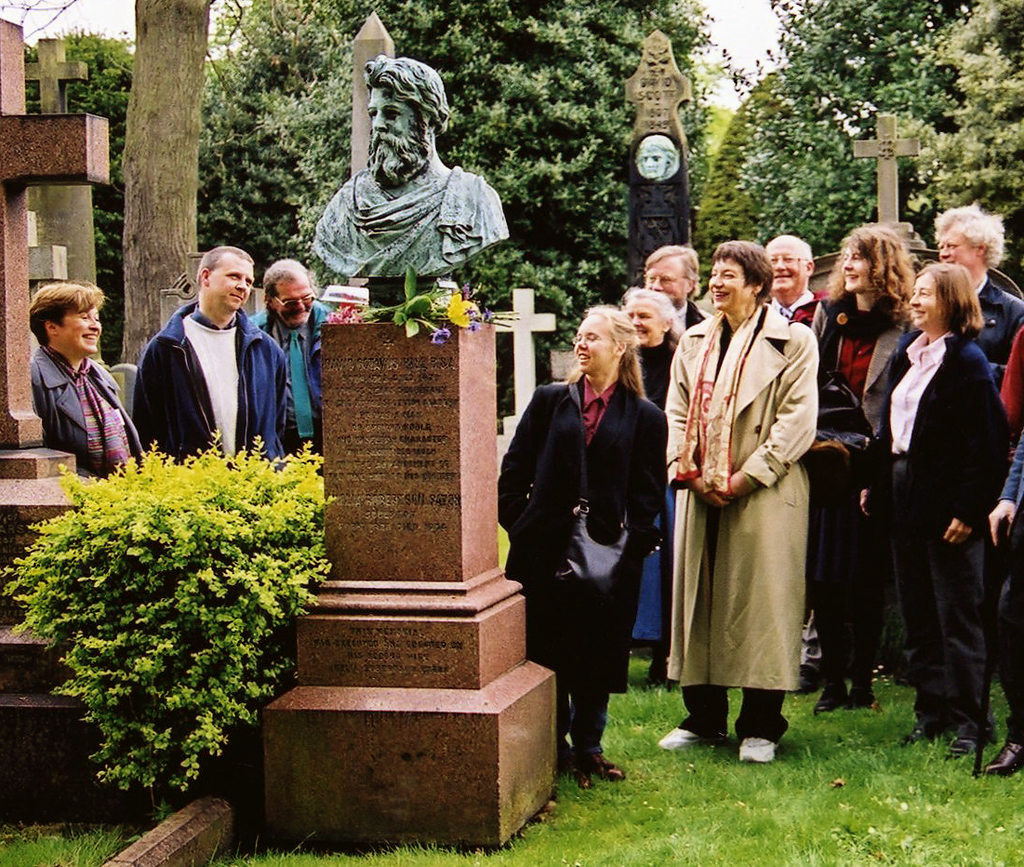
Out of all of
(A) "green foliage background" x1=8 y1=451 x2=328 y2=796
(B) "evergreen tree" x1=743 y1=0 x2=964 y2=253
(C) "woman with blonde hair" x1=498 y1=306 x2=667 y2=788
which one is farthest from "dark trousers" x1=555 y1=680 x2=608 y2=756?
(B) "evergreen tree" x1=743 y1=0 x2=964 y2=253

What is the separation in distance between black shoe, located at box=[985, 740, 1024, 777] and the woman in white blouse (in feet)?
0.61

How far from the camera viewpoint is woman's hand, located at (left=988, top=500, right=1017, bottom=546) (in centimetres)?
614

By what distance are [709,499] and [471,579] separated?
1353mm

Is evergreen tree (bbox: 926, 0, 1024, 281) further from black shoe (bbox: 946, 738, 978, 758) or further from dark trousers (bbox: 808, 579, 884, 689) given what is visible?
black shoe (bbox: 946, 738, 978, 758)

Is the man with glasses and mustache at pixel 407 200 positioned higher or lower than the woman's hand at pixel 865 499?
higher

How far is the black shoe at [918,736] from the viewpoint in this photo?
6.66m

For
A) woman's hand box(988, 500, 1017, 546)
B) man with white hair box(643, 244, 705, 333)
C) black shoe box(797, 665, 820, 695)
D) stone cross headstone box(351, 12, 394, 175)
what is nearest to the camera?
woman's hand box(988, 500, 1017, 546)

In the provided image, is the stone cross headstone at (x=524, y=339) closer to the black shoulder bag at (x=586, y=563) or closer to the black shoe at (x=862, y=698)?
the black shoe at (x=862, y=698)

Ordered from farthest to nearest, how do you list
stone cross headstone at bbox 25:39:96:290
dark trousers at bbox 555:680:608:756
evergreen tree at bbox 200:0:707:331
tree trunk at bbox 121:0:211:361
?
evergreen tree at bbox 200:0:707:331
stone cross headstone at bbox 25:39:96:290
tree trunk at bbox 121:0:211:361
dark trousers at bbox 555:680:608:756

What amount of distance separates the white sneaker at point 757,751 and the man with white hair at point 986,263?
6.70 feet

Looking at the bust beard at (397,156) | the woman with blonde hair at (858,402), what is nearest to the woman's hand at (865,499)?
the woman with blonde hair at (858,402)

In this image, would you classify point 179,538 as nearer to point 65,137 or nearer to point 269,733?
point 269,733

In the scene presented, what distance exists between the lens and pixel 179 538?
17.7 ft

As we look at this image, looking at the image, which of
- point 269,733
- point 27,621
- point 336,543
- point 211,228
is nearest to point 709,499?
point 336,543
